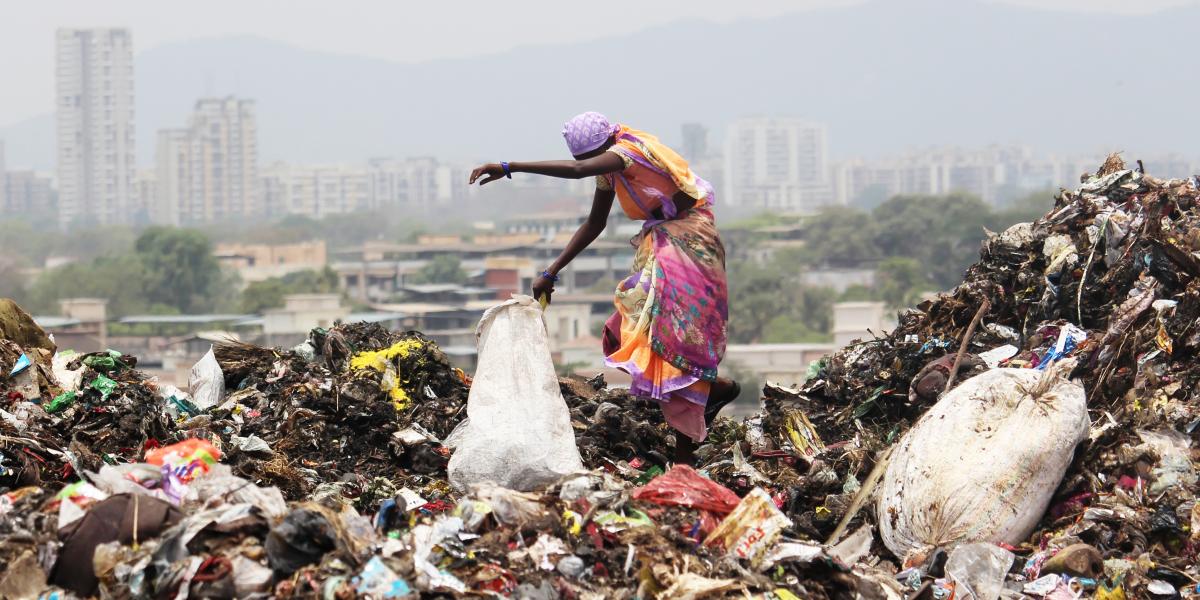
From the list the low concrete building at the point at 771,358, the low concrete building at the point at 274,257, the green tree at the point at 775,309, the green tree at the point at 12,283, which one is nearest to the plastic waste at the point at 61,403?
the low concrete building at the point at 771,358

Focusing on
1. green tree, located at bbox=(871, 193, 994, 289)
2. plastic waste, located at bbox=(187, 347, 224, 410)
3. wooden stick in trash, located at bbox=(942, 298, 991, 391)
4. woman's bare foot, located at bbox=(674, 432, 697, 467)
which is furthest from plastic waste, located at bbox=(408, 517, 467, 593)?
green tree, located at bbox=(871, 193, 994, 289)

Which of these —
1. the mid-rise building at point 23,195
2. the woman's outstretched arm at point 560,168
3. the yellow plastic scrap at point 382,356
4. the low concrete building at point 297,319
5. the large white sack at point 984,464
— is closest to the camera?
the large white sack at point 984,464

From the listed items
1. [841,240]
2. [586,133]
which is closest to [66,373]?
[586,133]

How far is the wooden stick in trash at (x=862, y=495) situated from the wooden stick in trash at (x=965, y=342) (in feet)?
1.99

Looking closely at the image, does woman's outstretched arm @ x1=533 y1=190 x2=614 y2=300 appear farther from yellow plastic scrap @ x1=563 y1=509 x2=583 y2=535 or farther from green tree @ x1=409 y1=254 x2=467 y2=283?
green tree @ x1=409 y1=254 x2=467 y2=283

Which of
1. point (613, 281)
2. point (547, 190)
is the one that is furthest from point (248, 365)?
point (547, 190)

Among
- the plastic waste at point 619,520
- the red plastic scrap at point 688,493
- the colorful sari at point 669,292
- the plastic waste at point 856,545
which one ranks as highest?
the colorful sari at point 669,292

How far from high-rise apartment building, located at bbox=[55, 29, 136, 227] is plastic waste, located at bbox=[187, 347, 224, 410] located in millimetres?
166957

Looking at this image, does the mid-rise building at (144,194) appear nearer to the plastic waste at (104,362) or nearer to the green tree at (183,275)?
the green tree at (183,275)

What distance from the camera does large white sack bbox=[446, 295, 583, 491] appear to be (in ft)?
15.4

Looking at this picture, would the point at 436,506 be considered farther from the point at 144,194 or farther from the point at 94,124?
the point at 144,194

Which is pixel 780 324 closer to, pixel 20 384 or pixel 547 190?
pixel 20 384

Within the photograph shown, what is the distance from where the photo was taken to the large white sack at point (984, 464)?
4.53 metres

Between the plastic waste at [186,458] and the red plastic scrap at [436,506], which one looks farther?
the red plastic scrap at [436,506]
